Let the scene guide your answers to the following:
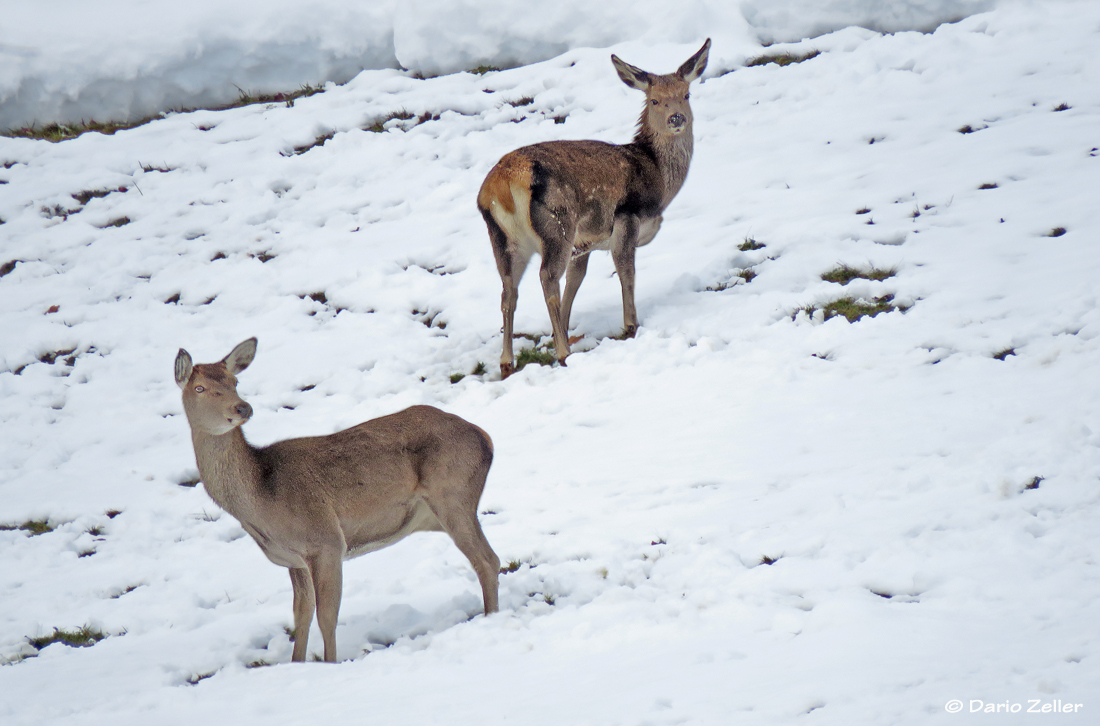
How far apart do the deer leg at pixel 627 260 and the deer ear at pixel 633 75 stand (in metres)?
1.68

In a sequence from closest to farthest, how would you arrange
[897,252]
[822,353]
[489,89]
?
[822,353]
[897,252]
[489,89]

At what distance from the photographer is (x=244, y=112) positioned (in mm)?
15766

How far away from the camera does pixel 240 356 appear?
20.4 feet

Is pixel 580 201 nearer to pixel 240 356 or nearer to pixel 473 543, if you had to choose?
pixel 240 356

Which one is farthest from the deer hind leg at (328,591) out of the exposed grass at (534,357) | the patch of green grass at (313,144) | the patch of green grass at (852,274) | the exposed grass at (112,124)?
the exposed grass at (112,124)

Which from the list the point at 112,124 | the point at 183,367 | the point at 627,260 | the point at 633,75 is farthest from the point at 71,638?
the point at 112,124

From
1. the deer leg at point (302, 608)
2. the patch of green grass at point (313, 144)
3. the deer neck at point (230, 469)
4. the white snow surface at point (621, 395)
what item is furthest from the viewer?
the patch of green grass at point (313, 144)

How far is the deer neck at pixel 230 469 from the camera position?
18.0 ft

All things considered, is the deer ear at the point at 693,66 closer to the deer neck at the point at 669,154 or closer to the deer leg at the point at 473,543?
the deer neck at the point at 669,154

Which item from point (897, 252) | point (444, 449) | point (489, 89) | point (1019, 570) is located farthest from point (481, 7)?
point (1019, 570)

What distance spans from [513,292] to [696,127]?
510 cm

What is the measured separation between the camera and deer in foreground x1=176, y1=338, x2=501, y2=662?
17.7 feet

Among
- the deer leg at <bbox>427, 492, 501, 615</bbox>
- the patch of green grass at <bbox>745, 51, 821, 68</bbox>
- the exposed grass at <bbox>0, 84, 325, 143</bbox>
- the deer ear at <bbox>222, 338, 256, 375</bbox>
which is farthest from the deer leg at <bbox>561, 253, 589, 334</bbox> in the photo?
the exposed grass at <bbox>0, 84, 325, 143</bbox>

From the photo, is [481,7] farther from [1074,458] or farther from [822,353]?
[1074,458]
